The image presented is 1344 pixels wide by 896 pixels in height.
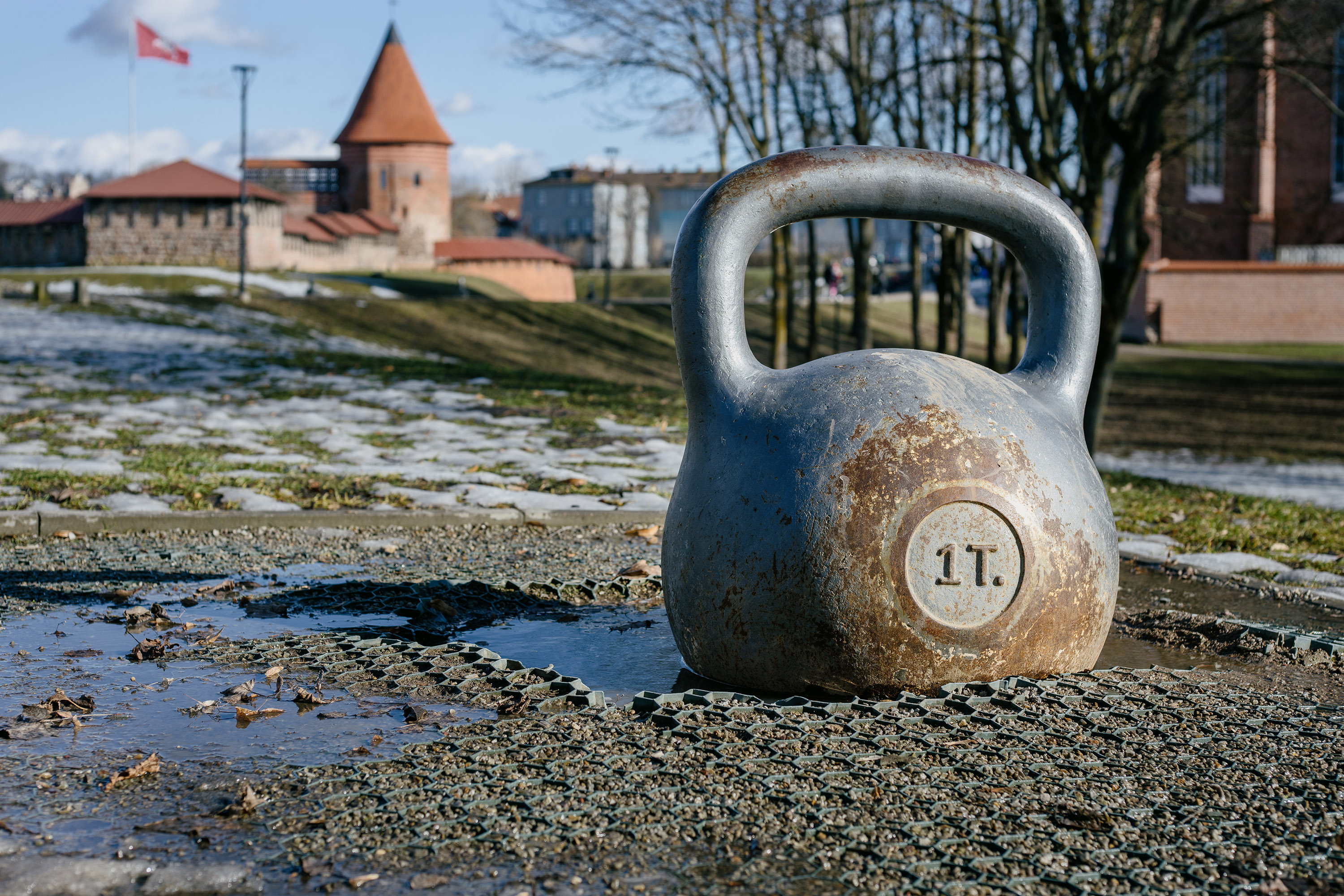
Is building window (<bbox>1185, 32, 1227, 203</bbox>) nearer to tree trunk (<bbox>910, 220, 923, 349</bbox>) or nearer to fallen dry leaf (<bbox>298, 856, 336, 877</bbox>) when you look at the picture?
tree trunk (<bbox>910, 220, 923, 349</bbox>)

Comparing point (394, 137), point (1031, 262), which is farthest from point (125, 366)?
point (394, 137)

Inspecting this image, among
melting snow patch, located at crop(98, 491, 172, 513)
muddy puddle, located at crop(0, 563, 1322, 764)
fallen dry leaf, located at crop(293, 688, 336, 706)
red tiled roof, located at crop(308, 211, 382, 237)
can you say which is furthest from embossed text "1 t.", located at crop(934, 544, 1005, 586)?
red tiled roof, located at crop(308, 211, 382, 237)

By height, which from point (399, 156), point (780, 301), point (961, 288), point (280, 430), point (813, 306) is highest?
point (399, 156)

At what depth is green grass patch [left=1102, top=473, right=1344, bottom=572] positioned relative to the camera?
24.5 ft

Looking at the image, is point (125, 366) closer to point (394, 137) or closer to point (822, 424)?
point (822, 424)

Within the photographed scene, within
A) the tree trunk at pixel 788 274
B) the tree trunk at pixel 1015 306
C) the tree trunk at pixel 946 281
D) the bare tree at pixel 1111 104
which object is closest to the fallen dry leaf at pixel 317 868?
the bare tree at pixel 1111 104

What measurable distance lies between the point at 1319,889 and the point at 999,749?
954 mm

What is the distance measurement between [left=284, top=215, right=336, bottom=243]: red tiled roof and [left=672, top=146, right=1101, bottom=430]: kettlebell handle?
5750 centimetres

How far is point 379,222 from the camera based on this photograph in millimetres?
70188

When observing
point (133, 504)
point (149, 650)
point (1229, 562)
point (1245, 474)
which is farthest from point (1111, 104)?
point (149, 650)

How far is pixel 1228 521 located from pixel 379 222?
217ft

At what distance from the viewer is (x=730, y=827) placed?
116 inches

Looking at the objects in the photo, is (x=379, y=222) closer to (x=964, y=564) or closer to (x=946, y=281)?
(x=946, y=281)

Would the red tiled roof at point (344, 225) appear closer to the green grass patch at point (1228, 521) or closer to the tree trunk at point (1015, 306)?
the tree trunk at point (1015, 306)
